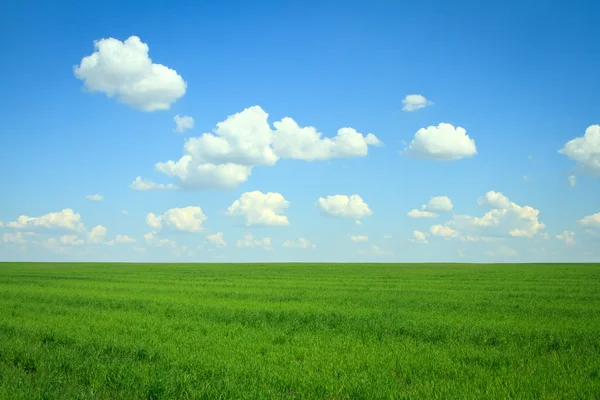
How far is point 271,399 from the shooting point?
891 centimetres

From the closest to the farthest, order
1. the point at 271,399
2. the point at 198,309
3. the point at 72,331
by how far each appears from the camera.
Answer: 1. the point at 271,399
2. the point at 72,331
3. the point at 198,309

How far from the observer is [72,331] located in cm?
1633

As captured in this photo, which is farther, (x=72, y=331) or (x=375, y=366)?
(x=72, y=331)

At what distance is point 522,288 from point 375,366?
28844 millimetres

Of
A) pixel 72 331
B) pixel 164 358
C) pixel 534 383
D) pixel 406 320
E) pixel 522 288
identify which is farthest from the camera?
pixel 522 288

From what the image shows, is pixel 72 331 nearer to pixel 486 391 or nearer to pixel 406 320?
pixel 406 320

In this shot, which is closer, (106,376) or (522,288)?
(106,376)

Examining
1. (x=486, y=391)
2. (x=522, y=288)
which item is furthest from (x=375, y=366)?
(x=522, y=288)

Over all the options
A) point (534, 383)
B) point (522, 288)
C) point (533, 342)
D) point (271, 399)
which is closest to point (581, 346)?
point (533, 342)

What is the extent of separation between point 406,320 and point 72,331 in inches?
456

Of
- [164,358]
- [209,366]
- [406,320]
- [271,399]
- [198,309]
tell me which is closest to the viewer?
[271,399]

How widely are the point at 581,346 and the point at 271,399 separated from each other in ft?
32.8

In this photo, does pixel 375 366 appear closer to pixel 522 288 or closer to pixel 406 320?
pixel 406 320

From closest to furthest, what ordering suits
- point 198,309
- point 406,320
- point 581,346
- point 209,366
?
point 209,366 → point 581,346 → point 406,320 → point 198,309
